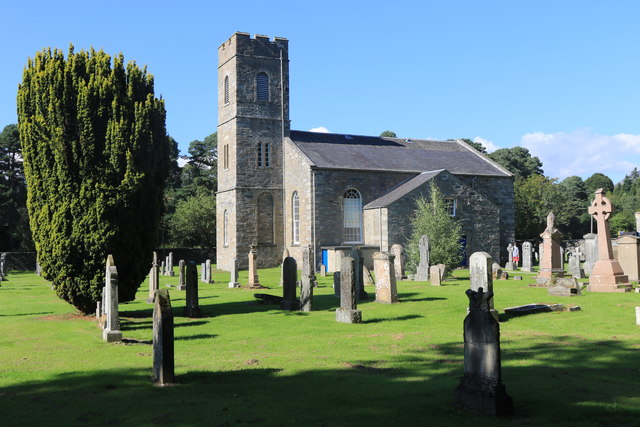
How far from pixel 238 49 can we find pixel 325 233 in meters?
13.8

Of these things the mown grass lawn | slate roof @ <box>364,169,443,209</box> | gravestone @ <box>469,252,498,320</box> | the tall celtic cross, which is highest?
slate roof @ <box>364,169,443,209</box>

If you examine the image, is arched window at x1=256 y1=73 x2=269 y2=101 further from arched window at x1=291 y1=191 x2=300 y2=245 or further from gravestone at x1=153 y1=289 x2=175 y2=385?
gravestone at x1=153 y1=289 x2=175 y2=385

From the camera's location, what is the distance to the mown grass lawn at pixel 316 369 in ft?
21.3

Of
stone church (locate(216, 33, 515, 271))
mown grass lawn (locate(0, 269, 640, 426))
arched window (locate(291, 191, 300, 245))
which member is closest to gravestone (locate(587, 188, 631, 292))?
mown grass lawn (locate(0, 269, 640, 426))

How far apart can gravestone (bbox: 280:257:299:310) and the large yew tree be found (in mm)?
4289

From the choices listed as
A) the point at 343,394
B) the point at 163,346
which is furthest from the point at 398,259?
the point at 343,394

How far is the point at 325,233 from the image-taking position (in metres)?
37.2

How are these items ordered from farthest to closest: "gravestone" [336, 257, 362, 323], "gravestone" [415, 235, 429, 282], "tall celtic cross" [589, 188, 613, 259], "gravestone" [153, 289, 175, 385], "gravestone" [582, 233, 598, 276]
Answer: "gravestone" [415, 235, 429, 282], "gravestone" [582, 233, 598, 276], "tall celtic cross" [589, 188, 613, 259], "gravestone" [336, 257, 362, 323], "gravestone" [153, 289, 175, 385]

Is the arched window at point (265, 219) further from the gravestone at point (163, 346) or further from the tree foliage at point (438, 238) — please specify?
the gravestone at point (163, 346)

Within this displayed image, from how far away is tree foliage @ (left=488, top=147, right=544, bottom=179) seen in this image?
256 feet

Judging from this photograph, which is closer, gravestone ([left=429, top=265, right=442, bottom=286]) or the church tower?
gravestone ([left=429, top=265, right=442, bottom=286])

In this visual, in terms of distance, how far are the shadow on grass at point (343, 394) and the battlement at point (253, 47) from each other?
32.6 meters

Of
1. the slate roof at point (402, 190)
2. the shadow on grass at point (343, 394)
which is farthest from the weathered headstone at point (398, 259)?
the shadow on grass at point (343, 394)

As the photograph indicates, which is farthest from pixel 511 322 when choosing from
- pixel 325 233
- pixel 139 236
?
pixel 325 233
